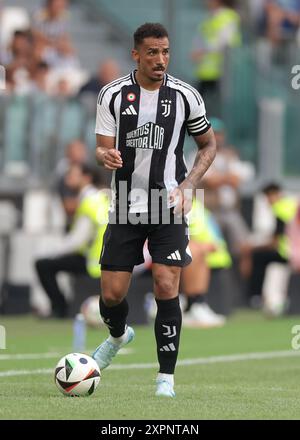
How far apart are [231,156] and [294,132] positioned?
1.83 m

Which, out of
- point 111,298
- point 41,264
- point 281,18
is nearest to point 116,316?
point 111,298

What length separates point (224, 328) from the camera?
1719 centimetres

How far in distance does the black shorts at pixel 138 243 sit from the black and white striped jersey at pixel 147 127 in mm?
171

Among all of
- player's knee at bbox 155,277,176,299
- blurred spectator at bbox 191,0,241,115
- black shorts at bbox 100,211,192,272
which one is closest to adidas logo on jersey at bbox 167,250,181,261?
black shorts at bbox 100,211,192,272

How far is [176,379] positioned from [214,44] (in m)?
12.3

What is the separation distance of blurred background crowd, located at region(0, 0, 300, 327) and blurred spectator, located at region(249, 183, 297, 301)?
0.02 metres

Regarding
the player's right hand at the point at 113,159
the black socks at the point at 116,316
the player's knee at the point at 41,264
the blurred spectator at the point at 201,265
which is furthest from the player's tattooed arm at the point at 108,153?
the player's knee at the point at 41,264

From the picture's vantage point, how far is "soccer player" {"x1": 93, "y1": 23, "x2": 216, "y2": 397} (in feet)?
31.3

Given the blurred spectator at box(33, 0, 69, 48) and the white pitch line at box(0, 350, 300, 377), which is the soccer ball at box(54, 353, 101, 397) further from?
the blurred spectator at box(33, 0, 69, 48)

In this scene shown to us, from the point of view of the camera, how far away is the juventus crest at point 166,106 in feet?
31.6

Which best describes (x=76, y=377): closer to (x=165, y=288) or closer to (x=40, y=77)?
(x=165, y=288)
